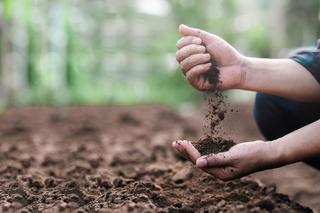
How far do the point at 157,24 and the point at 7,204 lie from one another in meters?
10.7

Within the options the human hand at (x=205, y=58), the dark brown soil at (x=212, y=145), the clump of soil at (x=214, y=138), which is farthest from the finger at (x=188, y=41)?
the dark brown soil at (x=212, y=145)

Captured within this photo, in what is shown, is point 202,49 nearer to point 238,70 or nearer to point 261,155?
point 238,70

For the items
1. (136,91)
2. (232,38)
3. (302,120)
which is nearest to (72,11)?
(136,91)

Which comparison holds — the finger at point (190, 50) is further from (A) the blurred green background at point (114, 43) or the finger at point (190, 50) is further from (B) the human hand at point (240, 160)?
(A) the blurred green background at point (114, 43)

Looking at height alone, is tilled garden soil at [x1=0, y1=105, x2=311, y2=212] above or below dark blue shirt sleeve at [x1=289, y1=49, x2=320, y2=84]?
below

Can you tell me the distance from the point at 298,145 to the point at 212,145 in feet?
0.86

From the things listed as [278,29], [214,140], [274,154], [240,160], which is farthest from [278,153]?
[278,29]

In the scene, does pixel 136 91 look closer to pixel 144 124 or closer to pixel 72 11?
pixel 72 11

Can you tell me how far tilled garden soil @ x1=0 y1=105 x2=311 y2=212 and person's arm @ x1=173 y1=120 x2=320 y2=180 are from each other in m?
0.09

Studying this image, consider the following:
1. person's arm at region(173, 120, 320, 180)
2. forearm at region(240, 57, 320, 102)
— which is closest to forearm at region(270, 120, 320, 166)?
person's arm at region(173, 120, 320, 180)

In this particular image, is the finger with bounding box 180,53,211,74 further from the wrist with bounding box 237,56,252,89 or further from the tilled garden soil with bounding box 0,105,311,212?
the tilled garden soil with bounding box 0,105,311,212

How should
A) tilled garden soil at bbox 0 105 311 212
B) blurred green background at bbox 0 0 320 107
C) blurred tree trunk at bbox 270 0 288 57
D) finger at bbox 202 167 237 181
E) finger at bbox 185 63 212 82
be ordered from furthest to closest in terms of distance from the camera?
blurred tree trunk at bbox 270 0 288 57 < blurred green background at bbox 0 0 320 107 < finger at bbox 185 63 212 82 < finger at bbox 202 167 237 181 < tilled garden soil at bbox 0 105 311 212

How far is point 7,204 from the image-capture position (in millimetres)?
1384

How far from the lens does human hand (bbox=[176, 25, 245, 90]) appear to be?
5.45 feet
